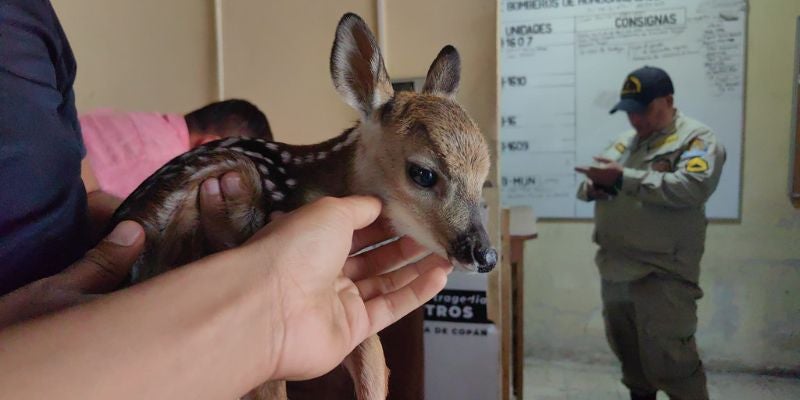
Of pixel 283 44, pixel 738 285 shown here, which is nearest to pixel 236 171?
pixel 283 44

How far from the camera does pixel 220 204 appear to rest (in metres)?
0.81

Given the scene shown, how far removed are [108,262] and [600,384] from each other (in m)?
2.12

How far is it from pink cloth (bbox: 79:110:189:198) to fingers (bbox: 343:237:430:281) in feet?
2.25

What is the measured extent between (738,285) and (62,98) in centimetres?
228

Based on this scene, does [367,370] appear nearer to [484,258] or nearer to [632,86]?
[484,258]

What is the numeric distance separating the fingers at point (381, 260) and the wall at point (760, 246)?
1.57 metres

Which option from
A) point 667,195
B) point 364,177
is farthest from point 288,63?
point 667,195

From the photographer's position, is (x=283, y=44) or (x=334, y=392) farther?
(x=283, y=44)

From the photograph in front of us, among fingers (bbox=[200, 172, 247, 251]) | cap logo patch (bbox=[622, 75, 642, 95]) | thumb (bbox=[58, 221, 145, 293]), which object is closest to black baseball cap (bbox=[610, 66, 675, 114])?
cap logo patch (bbox=[622, 75, 642, 95])

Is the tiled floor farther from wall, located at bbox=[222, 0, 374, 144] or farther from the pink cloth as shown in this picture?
the pink cloth

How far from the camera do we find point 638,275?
7.02 ft

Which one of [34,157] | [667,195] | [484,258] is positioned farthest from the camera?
[667,195]

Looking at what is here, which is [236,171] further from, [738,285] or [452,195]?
[738,285]

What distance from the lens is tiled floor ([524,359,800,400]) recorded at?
2.11 meters
